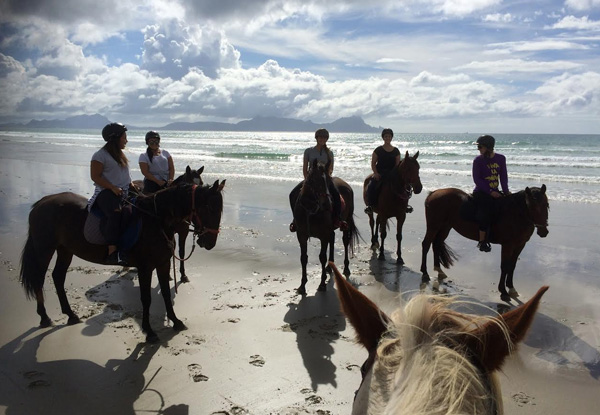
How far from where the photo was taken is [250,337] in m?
→ 4.71

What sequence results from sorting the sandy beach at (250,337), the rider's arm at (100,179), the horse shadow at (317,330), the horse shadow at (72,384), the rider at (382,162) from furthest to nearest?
1. the rider at (382,162)
2. the rider's arm at (100,179)
3. the horse shadow at (317,330)
4. the sandy beach at (250,337)
5. the horse shadow at (72,384)

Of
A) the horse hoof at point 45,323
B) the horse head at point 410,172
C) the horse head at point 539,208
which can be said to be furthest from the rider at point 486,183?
the horse hoof at point 45,323

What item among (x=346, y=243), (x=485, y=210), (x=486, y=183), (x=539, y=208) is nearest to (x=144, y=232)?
(x=346, y=243)

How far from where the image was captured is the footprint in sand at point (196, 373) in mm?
3894

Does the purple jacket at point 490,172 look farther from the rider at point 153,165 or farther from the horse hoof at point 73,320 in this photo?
the horse hoof at point 73,320

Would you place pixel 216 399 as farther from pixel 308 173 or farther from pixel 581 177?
pixel 581 177

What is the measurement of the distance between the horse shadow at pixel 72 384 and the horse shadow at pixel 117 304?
24.0 inches

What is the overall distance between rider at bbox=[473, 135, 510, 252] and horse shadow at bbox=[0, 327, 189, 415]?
4.74m

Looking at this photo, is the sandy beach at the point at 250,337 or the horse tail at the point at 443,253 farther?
the horse tail at the point at 443,253

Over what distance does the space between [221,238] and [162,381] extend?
500 centimetres

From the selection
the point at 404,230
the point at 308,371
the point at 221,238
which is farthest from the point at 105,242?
the point at 404,230

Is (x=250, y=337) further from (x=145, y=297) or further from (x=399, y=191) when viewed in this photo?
(x=399, y=191)

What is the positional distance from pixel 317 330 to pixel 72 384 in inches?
97.7

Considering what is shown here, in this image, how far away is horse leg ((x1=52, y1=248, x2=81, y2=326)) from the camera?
4996 millimetres
